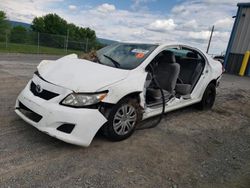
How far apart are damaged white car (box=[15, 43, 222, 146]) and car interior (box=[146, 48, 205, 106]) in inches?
0.7

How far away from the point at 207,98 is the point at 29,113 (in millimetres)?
3882

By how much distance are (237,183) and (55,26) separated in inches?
1867

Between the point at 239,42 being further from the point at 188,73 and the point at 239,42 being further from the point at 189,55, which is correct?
the point at 188,73

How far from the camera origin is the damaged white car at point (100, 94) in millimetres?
2746

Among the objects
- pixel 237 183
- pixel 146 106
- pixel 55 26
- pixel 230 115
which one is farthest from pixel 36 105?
pixel 55 26

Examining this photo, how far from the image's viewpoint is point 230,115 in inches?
203

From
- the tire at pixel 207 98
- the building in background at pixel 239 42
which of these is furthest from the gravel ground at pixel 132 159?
the building in background at pixel 239 42

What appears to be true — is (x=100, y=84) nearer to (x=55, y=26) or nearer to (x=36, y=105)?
(x=36, y=105)

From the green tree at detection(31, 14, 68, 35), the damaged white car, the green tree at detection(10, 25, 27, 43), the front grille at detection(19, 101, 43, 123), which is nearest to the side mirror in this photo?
the damaged white car

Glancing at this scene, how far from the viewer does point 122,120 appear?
3.21 meters

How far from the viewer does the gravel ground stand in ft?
7.95

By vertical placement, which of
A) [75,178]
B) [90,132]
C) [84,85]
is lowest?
[75,178]

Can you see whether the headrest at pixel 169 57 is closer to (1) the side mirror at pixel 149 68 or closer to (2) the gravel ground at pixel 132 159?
(1) the side mirror at pixel 149 68

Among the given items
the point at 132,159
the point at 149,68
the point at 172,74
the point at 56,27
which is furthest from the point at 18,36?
the point at 56,27
